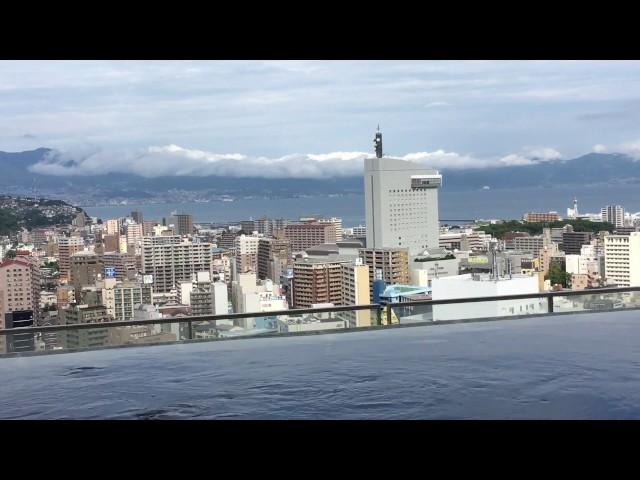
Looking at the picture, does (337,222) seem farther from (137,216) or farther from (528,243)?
(528,243)

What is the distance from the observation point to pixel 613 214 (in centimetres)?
1881

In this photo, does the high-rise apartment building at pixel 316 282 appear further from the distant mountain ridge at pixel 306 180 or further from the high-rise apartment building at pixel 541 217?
the high-rise apartment building at pixel 541 217

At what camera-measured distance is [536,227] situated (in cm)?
1825

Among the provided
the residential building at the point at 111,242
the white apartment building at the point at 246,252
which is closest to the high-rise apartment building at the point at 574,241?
the white apartment building at the point at 246,252

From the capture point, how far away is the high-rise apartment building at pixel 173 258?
52.0 feet

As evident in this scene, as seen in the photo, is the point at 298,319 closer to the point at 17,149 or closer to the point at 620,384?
the point at 620,384

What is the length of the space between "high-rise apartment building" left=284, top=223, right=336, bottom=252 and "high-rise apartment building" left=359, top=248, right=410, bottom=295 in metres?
2.85

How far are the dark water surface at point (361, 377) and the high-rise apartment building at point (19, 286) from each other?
5.97m

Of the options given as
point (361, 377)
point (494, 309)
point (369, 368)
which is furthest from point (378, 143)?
point (361, 377)

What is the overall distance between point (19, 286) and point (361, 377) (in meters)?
10.1

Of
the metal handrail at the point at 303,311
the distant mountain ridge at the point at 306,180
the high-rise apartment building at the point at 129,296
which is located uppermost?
the distant mountain ridge at the point at 306,180

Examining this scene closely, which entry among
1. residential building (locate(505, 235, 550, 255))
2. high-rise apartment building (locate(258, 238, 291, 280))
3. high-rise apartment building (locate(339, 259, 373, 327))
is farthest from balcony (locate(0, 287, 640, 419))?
high-rise apartment building (locate(258, 238, 291, 280))

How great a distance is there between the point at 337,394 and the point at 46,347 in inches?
120
